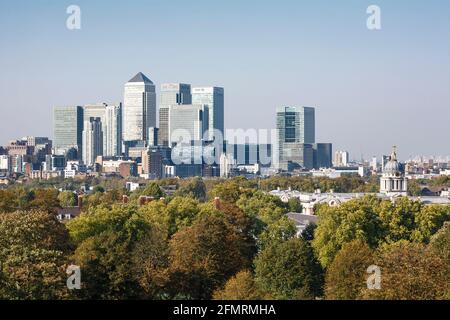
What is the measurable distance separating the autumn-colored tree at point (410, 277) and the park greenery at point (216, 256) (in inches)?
1.3

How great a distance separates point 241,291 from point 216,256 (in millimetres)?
6345

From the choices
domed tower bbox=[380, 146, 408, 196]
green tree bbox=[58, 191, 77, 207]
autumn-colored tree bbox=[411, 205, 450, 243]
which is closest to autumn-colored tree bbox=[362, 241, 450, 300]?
autumn-colored tree bbox=[411, 205, 450, 243]

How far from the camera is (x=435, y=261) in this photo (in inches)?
1334

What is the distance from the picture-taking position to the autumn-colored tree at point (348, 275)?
3591 cm

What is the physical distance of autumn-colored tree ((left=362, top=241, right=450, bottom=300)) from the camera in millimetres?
31656

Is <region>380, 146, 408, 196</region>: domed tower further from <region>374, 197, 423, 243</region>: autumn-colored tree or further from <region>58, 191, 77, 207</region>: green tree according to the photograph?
<region>374, 197, 423, 243</region>: autumn-colored tree

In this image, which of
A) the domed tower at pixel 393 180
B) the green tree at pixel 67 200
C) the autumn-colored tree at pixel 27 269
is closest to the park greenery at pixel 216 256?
the autumn-colored tree at pixel 27 269

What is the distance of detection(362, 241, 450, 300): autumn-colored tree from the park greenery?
3 centimetres

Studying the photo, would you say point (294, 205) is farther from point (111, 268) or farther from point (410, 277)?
point (410, 277)

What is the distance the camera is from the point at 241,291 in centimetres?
3312

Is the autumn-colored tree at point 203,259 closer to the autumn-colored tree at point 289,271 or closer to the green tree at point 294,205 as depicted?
the autumn-colored tree at point 289,271

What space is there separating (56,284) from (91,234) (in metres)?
16.2
